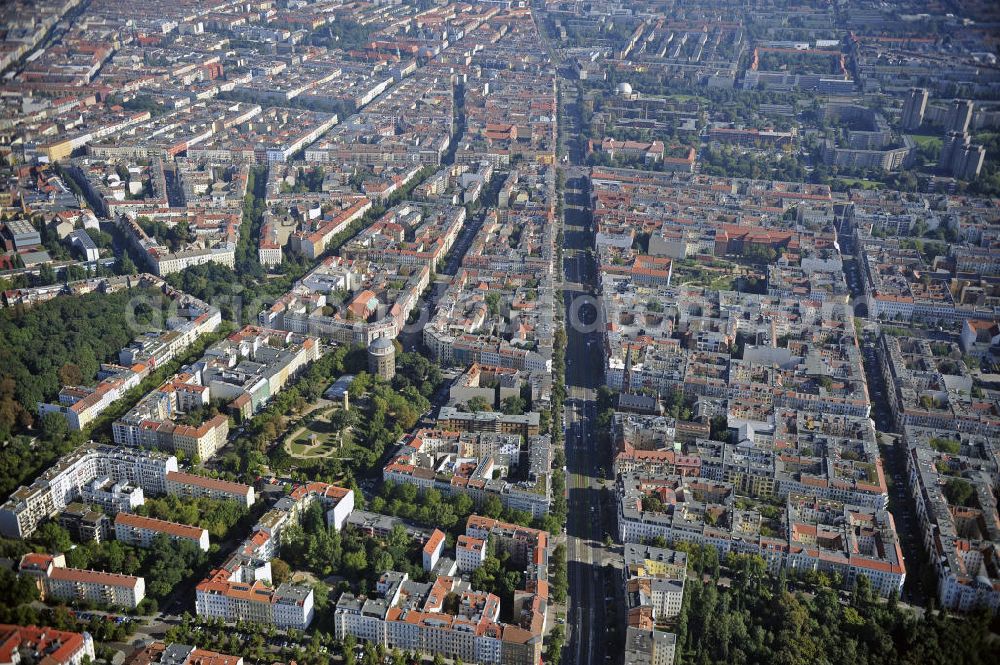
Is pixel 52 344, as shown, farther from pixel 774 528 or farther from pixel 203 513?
pixel 774 528

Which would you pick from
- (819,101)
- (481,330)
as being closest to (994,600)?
(481,330)

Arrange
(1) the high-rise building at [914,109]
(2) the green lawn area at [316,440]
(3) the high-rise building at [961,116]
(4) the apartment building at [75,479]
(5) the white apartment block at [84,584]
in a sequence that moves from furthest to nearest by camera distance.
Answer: (1) the high-rise building at [914,109] < (3) the high-rise building at [961,116] < (2) the green lawn area at [316,440] < (4) the apartment building at [75,479] < (5) the white apartment block at [84,584]

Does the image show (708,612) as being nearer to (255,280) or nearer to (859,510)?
(859,510)

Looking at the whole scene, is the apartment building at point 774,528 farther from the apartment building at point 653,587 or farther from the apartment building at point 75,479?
the apartment building at point 75,479

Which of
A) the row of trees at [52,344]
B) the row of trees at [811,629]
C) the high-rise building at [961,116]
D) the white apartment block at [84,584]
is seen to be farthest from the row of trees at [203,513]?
the high-rise building at [961,116]

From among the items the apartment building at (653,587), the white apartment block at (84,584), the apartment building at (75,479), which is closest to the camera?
the apartment building at (653,587)

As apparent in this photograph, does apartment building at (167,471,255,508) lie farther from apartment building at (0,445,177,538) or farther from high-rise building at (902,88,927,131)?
high-rise building at (902,88,927,131)

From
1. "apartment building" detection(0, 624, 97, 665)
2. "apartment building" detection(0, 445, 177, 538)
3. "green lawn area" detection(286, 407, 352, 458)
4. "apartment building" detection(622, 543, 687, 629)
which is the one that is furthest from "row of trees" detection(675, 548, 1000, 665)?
"apartment building" detection(0, 445, 177, 538)

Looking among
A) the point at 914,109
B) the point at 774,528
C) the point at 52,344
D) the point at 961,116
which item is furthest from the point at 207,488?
the point at 914,109
